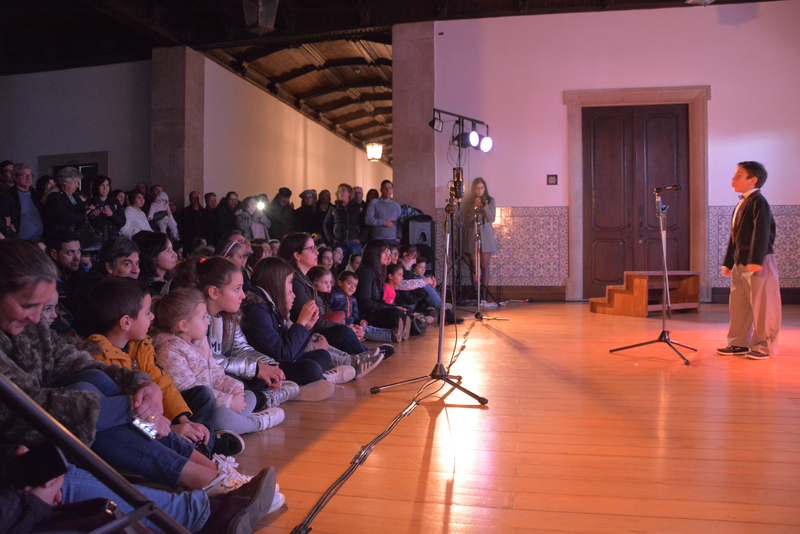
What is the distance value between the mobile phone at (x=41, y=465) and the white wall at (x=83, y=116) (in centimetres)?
898

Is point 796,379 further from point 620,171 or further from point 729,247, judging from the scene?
point 620,171

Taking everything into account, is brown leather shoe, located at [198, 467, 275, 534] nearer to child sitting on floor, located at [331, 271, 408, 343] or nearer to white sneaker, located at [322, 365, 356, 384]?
white sneaker, located at [322, 365, 356, 384]

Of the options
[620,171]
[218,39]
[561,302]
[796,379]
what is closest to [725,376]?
[796,379]

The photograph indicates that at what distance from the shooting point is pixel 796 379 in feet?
11.0

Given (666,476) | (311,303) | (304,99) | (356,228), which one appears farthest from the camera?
(304,99)

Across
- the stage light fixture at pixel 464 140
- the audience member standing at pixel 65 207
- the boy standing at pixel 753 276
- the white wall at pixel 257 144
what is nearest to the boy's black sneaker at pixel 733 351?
the boy standing at pixel 753 276

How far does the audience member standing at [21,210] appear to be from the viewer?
16.6 feet

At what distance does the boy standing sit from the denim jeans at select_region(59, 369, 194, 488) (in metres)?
3.77

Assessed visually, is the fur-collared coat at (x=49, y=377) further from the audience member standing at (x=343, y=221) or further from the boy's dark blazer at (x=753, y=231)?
the audience member standing at (x=343, y=221)

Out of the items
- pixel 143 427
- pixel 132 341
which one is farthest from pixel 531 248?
pixel 143 427

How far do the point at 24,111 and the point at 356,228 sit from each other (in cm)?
613

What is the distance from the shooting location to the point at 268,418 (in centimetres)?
248

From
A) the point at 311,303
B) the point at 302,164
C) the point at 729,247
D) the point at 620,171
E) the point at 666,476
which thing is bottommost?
the point at 666,476

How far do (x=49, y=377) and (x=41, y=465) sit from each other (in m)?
0.83
